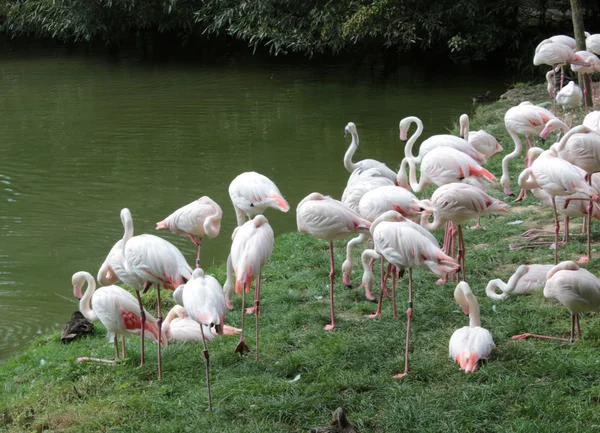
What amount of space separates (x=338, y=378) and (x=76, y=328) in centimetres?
273

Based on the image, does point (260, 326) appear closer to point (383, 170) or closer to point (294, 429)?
point (294, 429)

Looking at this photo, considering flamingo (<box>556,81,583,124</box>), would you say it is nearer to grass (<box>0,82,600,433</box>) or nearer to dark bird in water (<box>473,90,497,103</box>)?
grass (<box>0,82,600,433</box>)

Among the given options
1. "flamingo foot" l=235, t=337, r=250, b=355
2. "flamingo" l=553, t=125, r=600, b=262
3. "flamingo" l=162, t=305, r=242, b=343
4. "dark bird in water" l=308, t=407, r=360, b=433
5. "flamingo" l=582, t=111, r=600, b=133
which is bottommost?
"flamingo" l=162, t=305, r=242, b=343

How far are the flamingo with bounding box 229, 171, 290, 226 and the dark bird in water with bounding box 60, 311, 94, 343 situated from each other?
162cm

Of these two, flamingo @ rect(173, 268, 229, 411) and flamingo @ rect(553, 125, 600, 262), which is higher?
flamingo @ rect(553, 125, 600, 262)

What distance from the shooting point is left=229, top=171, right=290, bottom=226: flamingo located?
6699 millimetres

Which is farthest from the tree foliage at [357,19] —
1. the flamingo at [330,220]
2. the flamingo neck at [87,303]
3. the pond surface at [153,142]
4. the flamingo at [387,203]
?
the flamingo neck at [87,303]

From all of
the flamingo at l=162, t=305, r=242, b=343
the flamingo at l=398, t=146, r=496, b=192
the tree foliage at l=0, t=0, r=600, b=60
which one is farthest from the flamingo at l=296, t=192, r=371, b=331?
the tree foliage at l=0, t=0, r=600, b=60

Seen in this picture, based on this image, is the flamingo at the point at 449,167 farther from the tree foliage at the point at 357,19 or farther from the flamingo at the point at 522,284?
the tree foliage at the point at 357,19

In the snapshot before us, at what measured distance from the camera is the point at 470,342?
4.82 m

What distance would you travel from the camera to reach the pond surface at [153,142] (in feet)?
28.8

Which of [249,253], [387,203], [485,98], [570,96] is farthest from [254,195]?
[485,98]

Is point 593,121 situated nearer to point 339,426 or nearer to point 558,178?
point 558,178

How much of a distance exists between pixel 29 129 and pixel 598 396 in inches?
504
